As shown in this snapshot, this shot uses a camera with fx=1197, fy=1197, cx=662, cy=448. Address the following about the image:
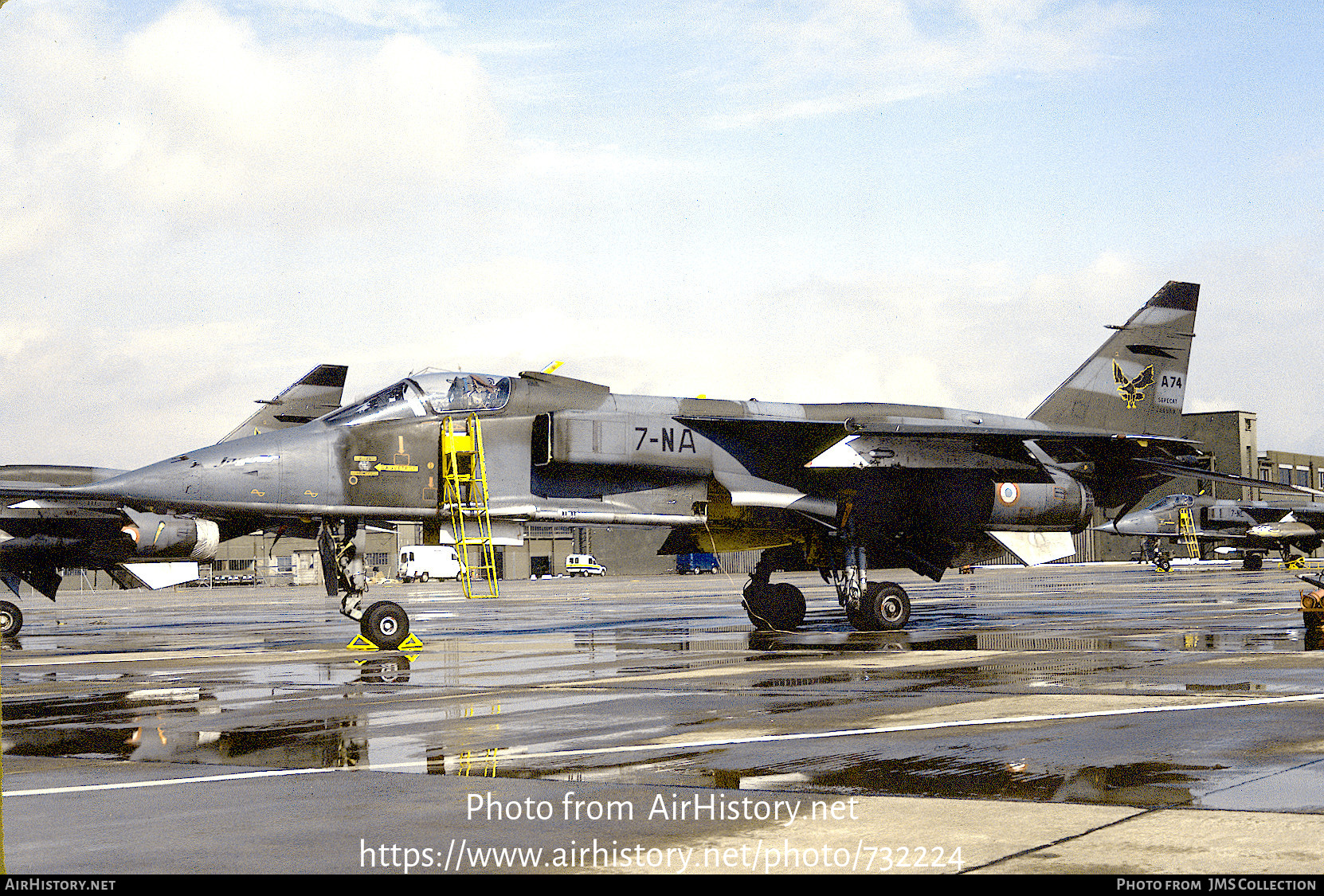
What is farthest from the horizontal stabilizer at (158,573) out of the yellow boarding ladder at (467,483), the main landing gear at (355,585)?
the yellow boarding ladder at (467,483)

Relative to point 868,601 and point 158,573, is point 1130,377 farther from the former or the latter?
point 158,573

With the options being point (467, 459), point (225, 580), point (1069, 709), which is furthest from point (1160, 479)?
point (225, 580)

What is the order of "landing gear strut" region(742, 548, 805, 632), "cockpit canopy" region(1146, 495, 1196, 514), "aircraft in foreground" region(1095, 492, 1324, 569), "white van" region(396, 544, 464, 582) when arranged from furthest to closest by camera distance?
"white van" region(396, 544, 464, 582) < "cockpit canopy" region(1146, 495, 1196, 514) < "aircraft in foreground" region(1095, 492, 1324, 569) < "landing gear strut" region(742, 548, 805, 632)

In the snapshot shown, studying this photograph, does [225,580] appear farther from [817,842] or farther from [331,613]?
[817,842]

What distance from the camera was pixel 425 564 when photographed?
7694 cm

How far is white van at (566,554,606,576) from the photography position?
3625 inches

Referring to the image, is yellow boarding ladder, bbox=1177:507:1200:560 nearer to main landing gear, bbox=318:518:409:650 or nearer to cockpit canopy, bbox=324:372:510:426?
cockpit canopy, bbox=324:372:510:426

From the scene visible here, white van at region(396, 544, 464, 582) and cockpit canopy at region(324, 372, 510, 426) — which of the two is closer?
cockpit canopy at region(324, 372, 510, 426)

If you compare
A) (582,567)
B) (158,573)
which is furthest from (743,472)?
(582,567)

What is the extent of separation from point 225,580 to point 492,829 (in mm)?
91601

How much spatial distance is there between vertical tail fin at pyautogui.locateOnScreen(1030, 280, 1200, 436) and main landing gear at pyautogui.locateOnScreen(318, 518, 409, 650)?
12.7 metres

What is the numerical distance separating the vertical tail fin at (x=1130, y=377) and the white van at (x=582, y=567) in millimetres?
71268

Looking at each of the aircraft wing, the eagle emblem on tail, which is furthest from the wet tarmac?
the eagle emblem on tail

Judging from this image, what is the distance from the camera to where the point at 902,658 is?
13547 mm
